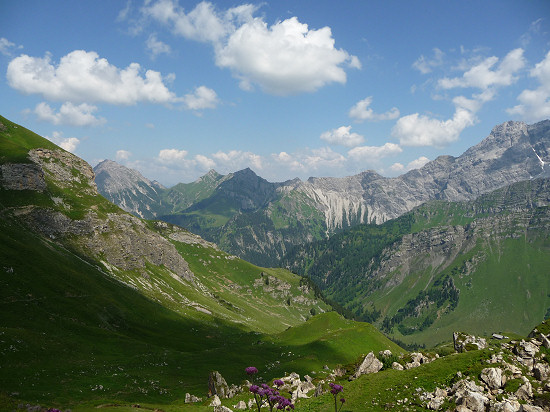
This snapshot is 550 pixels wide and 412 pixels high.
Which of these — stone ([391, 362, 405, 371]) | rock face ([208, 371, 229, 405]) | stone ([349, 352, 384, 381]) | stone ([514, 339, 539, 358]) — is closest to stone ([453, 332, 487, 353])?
stone ([391, 362, 405, 371])

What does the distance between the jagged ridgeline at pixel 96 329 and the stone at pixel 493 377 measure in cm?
4193

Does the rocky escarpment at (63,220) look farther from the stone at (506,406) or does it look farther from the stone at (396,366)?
the stone at (506,406)

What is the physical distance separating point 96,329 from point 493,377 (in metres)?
97.5

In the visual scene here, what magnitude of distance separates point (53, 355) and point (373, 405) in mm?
60980

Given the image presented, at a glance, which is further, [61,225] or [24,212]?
[61,225]

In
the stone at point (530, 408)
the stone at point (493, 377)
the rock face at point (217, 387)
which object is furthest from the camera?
the rock face at point (217, 387)

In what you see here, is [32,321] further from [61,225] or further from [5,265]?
[61,225]

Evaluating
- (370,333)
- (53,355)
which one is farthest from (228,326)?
(53,355)

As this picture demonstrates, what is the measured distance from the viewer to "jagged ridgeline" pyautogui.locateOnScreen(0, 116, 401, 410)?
188 ft

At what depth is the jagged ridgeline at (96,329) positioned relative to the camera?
57344 millimetres

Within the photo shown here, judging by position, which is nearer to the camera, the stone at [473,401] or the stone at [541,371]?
the stone at [473,401]

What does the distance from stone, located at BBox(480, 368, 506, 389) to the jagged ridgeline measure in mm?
41935

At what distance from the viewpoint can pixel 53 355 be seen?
6519 cm

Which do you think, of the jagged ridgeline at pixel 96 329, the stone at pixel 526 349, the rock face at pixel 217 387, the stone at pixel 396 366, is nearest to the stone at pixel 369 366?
the stone at pixel 396 366
